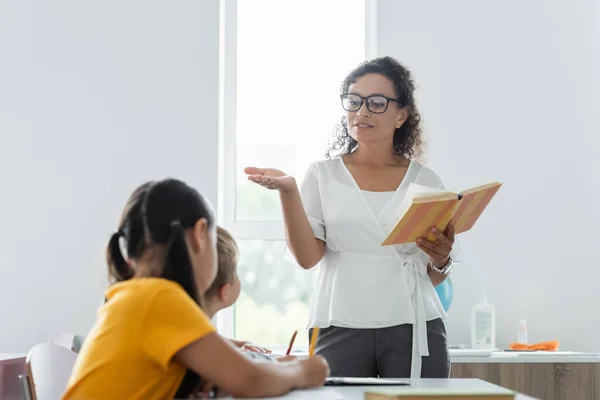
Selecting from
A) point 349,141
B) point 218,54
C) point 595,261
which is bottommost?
point 595,261

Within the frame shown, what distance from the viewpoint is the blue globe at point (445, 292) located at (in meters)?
3.44

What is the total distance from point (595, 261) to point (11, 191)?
8.75 feet

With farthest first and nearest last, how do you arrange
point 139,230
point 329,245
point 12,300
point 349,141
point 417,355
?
point 12,300, point 349,141, point 329,245, point 417,355, point 139,230

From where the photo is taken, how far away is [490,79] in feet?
12.3

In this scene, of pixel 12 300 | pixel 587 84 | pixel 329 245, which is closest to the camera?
pixel 329 245

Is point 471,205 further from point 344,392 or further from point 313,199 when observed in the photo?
point 344,392

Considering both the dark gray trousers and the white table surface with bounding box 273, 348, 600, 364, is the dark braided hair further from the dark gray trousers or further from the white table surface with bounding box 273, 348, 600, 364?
the white table surface with bounding box 273, 348, 600, 364

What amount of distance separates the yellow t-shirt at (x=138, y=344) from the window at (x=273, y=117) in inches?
96.1

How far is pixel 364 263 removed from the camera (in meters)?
2.12

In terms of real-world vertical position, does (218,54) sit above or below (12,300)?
above

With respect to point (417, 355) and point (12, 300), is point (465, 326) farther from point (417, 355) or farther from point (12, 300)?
point (12, 300)

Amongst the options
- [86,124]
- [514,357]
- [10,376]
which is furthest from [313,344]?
[86,124]

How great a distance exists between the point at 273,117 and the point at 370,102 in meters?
1.64

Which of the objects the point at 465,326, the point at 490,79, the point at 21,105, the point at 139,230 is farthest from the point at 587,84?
the point at 139,230
